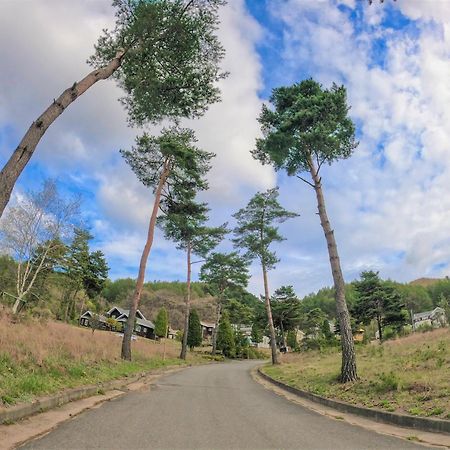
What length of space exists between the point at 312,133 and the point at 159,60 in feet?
22.1

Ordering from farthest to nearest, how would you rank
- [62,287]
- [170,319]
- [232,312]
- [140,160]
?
[170,319] → [232,312] → [62,287] → [140,160]

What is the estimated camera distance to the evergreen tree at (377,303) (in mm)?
47281

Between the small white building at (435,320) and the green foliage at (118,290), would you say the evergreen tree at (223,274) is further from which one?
the green foliage at (118,290)

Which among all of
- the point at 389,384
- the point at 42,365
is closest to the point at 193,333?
the point at 42,365

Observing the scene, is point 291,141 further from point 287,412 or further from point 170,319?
point 170,319

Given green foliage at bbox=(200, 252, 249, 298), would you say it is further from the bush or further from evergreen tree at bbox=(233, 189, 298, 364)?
the bush

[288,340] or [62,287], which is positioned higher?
[62,287]

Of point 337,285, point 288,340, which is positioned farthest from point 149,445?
point 288,340

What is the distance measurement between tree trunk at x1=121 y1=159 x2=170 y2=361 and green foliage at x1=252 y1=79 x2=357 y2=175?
8.70m

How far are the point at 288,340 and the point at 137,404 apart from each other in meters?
58.7

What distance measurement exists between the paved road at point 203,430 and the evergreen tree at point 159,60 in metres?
6.04

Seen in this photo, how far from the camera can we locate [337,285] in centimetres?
1379

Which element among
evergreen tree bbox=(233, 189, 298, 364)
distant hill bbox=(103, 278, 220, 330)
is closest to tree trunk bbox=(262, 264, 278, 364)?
evergreen tree bbox=(233, 189, 298, 364)

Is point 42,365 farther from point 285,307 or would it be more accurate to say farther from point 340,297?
point 285,307
